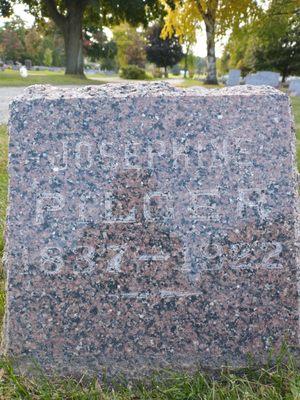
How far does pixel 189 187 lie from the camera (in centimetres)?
206

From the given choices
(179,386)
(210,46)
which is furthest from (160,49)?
(179,386)

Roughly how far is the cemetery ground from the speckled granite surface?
0.20 feet

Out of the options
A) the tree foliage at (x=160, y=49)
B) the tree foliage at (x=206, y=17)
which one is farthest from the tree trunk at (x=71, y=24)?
the tree foliage at (x=160, y=49)

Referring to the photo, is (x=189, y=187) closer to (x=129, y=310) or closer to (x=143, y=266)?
(x=143, y=266)

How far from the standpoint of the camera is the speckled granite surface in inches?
79.7

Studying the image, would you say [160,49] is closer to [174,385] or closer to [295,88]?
[295,88]

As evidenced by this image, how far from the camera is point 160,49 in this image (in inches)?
2080

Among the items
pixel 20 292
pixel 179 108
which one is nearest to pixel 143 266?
pixel 20 292

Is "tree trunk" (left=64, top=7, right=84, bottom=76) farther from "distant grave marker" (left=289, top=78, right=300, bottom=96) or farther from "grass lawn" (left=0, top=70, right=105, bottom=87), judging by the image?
"distant grave marker" (left=289, top=78, right=300, bottom=96)

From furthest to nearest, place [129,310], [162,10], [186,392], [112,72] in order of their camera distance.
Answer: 1. [112,72]
2. [162,10]
3. [129,310]
4. [186,392]

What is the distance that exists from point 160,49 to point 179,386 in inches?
2101

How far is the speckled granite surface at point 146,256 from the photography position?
2.02m

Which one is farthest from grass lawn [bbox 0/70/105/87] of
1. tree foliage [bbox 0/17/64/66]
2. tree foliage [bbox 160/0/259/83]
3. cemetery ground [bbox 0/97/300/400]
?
tree foliage [bbox 0/17/64/66]

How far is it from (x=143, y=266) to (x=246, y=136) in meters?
0.66
